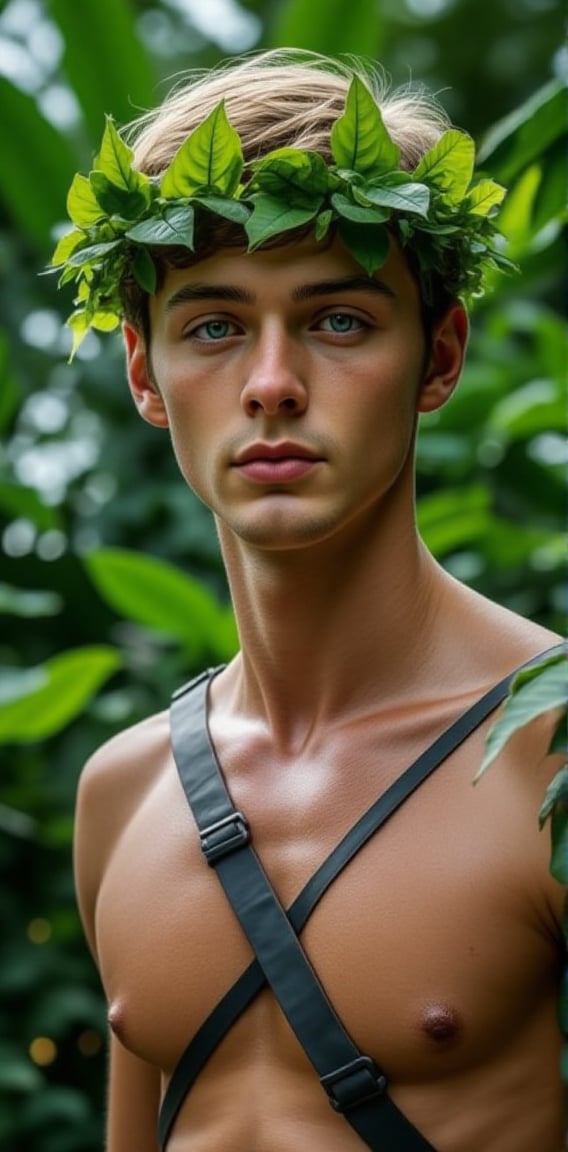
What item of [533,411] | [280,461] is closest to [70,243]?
[280,461]

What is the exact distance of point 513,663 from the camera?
2.23 metres

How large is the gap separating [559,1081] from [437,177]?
1009 millimetres

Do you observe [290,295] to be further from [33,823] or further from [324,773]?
[33,823]

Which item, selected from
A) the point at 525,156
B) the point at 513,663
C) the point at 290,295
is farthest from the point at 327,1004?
the point at 525,156

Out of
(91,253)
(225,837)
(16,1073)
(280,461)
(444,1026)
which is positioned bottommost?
(16,1073)

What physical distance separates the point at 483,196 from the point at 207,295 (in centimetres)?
33

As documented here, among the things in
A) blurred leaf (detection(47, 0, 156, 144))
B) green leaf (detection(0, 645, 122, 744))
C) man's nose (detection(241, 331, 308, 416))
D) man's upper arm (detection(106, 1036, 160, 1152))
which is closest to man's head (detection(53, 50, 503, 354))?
man's nose (detection(241, 331, 308, 416))

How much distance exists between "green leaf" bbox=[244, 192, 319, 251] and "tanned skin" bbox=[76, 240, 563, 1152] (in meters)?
0.05

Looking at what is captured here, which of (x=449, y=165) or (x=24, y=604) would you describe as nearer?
(x=449, y=165)

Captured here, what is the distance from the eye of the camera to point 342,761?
7.45ft

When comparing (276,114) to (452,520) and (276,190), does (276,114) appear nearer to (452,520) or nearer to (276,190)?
(276,190)

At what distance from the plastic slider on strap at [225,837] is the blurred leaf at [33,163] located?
3012 mm

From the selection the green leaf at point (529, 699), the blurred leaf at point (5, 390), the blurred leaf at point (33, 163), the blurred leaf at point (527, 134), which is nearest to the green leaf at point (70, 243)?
the blurred leaf at point (527, 134)

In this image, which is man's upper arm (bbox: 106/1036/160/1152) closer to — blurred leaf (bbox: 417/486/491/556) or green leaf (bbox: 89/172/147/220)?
green leaf (bbox: 89/172/147/220)
